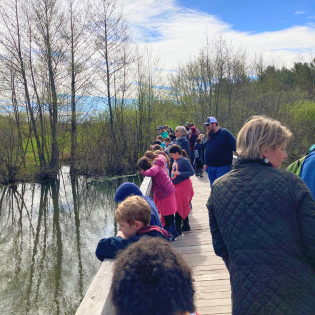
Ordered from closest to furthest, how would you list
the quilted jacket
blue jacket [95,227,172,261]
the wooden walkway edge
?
the quilted jacket
the wooden walkway edge
blue jacket [95,227,172,261]

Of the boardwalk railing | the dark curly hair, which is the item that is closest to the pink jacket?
the boardwalk railing

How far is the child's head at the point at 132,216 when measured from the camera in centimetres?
204

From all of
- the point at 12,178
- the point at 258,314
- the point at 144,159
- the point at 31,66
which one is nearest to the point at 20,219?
the point at 12,178

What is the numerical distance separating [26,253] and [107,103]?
1382cm

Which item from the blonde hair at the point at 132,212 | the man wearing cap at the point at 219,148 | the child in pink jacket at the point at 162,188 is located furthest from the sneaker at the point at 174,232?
the blonde hair at the point at 132,212

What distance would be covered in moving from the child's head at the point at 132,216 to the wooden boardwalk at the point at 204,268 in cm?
73

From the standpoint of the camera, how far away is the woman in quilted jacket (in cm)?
148

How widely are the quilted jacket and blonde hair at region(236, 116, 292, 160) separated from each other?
0.39 feet

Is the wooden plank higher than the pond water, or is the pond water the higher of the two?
the wooden plank

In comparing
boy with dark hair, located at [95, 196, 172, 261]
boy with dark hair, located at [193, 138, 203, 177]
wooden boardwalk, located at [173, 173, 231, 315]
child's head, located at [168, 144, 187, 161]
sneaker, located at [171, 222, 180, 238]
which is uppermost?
child's head, located at [168, 144, 187, 161]

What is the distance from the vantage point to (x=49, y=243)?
31.9 feet

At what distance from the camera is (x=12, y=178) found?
17797 millimetres

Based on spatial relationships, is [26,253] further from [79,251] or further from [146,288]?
[146,288]

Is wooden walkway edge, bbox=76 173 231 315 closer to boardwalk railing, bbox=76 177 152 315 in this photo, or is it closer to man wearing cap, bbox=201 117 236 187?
boardwalk railing, bbox=76 177 152 315
